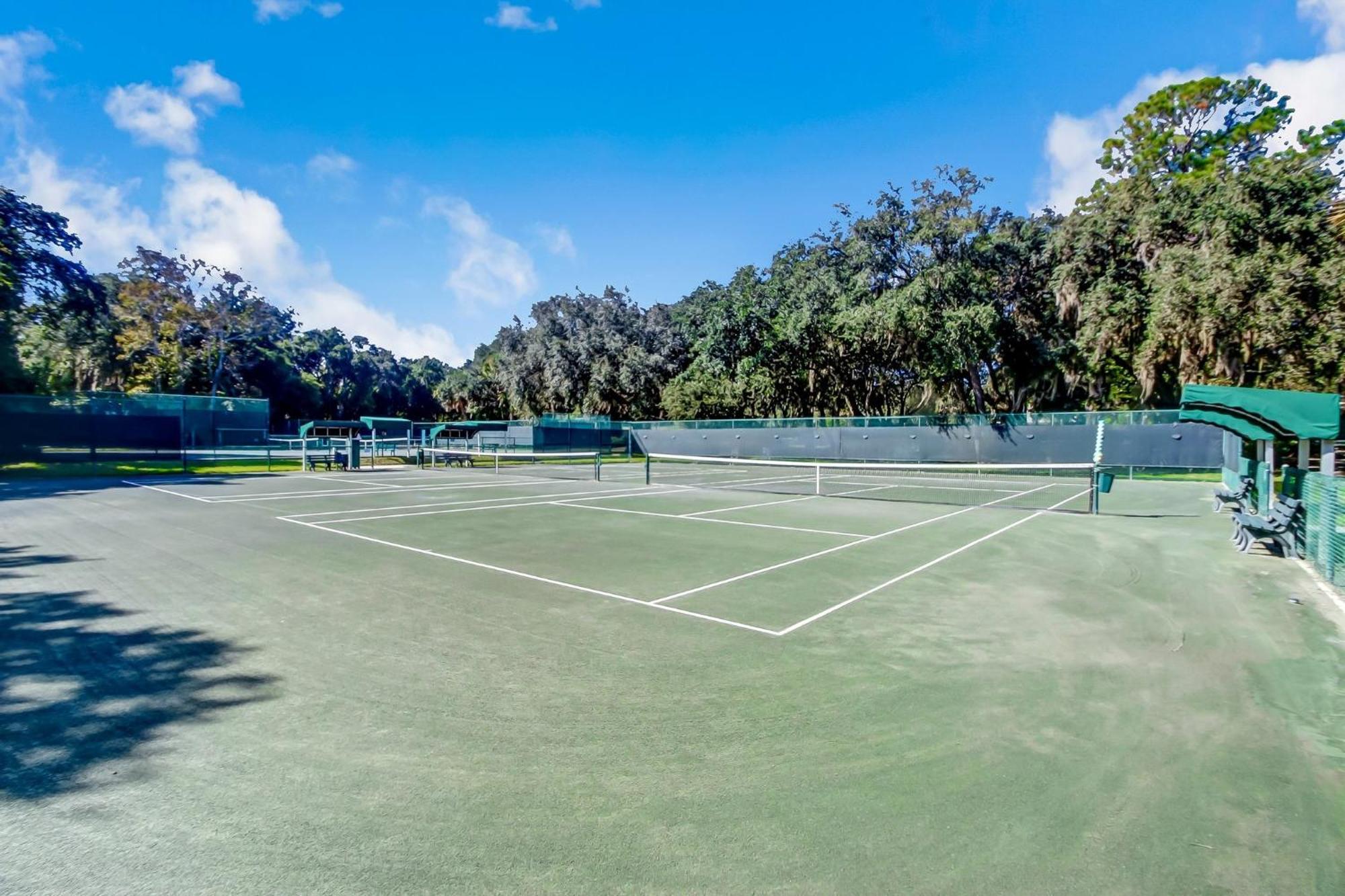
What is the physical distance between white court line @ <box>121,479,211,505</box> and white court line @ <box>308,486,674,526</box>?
5.54 meters

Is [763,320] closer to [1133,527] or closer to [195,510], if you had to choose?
[1133,527]

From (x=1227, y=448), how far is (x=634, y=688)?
25475 mm

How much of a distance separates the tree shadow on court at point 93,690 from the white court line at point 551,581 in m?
3.55

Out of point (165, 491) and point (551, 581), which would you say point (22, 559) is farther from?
point (165, 491)

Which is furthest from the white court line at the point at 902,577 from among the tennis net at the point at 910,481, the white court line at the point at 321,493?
the white court line at the point at 321,493

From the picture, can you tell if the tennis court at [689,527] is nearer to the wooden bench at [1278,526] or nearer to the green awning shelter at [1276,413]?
the wooden bench at [1278,526]

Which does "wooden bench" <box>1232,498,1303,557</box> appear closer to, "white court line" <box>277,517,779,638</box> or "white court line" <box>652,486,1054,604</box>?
"white court line" <box>652,486,1054,604</box>

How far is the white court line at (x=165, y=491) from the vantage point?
702 inches

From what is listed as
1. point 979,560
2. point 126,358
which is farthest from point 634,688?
point 126,358

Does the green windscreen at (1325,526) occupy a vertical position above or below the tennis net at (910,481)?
above

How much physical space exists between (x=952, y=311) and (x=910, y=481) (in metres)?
11.5

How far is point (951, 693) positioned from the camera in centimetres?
490

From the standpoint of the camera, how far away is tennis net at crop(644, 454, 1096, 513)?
758 inches

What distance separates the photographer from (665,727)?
14.2 feet
